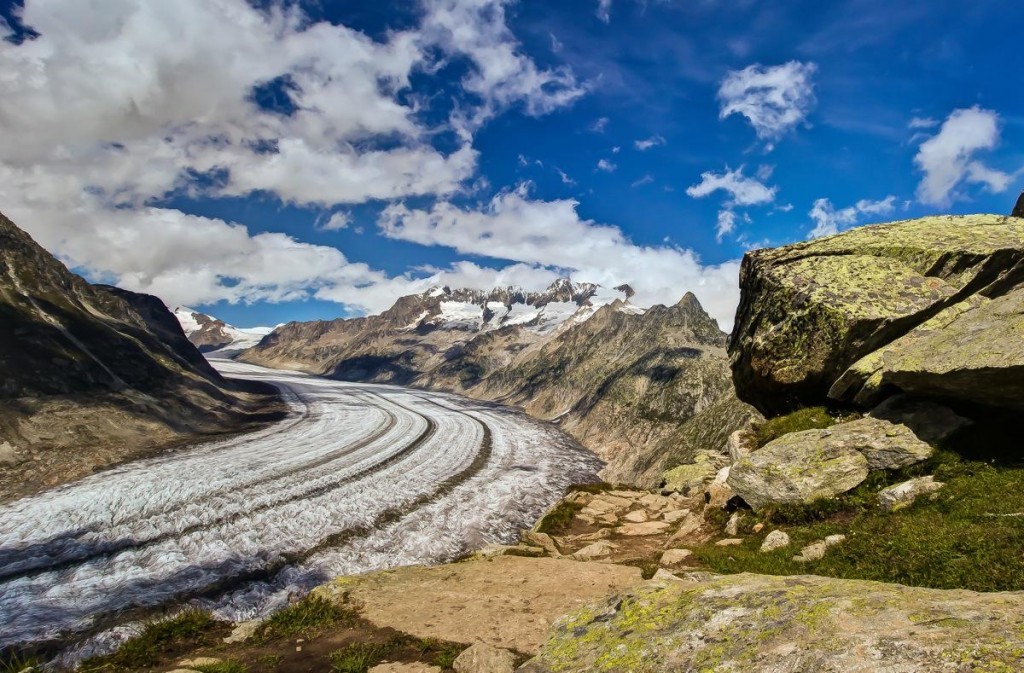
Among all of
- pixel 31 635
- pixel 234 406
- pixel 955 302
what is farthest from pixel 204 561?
pixel 234 406

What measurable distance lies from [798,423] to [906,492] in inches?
213

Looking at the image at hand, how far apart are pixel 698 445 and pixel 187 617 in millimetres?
41152

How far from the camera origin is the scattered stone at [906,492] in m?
9.95

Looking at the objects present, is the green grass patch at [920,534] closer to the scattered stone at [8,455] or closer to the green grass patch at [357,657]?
the green grass patch at [357,657]

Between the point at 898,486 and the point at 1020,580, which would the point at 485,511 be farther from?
the point at 1020,580

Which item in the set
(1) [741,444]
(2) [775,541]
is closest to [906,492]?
(2) [775,541]

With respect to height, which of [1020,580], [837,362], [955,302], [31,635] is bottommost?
[31,635]

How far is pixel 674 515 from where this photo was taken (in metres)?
16.6

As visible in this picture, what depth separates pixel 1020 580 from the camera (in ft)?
21.0

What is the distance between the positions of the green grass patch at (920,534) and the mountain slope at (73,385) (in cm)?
3981

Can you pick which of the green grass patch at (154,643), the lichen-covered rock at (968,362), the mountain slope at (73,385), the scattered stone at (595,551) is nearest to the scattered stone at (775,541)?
the scattered stone at (595,551)

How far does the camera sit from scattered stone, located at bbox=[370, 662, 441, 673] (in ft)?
25.1

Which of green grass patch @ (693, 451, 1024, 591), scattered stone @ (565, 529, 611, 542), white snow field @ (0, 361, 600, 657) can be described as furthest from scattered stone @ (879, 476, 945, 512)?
white snow field @ (0, 361, 600, 657)

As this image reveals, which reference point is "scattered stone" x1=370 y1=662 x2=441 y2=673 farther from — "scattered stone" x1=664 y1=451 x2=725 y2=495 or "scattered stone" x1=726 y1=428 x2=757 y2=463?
"scattered stone" x1=664 y1=451 x2=725 y2=495
